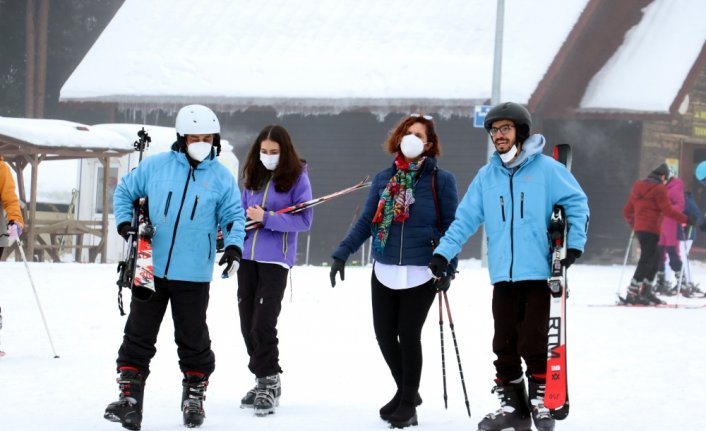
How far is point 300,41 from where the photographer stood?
26.7m

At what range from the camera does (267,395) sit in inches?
255

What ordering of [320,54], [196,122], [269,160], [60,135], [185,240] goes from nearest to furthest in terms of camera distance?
1. [185,240]
2. [196,122]
3. [269,160]
4. [60,135]
5. [320,54]

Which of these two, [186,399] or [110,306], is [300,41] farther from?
[186,399]

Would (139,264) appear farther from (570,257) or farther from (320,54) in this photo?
(320,54)

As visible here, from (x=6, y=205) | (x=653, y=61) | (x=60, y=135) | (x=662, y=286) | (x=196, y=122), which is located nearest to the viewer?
(x=196, y=122)

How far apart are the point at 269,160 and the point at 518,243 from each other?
5.57 feet

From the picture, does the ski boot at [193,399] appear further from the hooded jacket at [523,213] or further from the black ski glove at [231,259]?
the hooded jacket at [523,213]

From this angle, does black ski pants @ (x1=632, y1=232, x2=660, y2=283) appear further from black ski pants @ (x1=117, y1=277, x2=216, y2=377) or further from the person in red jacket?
black ski pants @ (x1=117, y1=277, x2=216, y2=377)

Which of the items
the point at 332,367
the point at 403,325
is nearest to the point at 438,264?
the point at 403,325

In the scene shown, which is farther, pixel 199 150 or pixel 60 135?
pixel 60 135

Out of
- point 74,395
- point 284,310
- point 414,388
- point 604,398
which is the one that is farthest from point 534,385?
point 284,310

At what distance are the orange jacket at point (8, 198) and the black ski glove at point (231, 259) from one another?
2921mm

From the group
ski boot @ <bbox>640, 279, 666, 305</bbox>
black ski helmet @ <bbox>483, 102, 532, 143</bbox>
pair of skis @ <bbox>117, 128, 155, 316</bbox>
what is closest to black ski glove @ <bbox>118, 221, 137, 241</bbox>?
pair of skis @ <bbox>117, 128, 155, 316</bbox>

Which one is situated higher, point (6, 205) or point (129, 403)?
point (6, 205)
